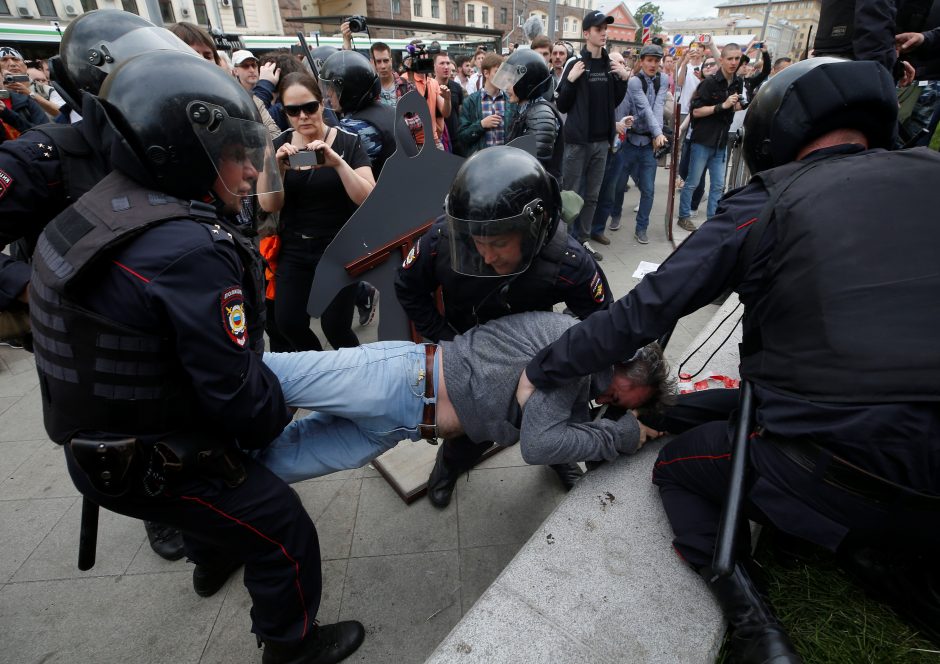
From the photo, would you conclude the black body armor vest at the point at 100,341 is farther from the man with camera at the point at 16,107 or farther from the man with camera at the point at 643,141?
the man with camera at the point at 643,141

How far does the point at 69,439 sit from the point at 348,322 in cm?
196

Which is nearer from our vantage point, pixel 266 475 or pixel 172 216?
pixel 172 216

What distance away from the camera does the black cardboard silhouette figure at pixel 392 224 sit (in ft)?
8.36

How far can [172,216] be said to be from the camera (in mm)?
1213

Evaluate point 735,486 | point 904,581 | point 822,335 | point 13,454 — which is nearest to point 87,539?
point 13,454

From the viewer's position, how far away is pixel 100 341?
1.16 metres

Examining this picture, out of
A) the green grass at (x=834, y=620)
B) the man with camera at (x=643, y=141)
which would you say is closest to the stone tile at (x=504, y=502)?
the green grass at (x=834, y=620)

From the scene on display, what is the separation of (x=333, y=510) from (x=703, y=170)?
5519mm

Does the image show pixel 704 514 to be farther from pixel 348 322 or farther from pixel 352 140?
pixel 352 140

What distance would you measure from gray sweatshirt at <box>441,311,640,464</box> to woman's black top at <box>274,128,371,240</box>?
1.42 meters

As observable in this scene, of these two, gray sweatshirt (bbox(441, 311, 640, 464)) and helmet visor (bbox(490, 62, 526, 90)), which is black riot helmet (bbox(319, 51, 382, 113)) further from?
gray sweatshirt (bbox(441, 311, 640, 464))

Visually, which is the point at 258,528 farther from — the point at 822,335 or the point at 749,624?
the point at 822,335

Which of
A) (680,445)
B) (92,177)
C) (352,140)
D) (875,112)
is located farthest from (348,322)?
(875,112)

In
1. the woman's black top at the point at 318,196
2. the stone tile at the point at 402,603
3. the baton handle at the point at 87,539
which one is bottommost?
the stone tile at the point at 402,603
